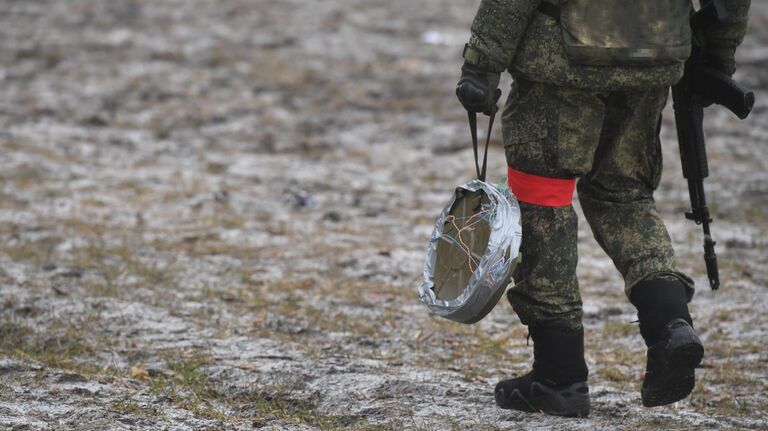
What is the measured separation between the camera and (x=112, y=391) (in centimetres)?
370

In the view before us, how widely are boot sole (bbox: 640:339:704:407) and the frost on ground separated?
235 mm

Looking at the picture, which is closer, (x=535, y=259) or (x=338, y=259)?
(x=535, y=259)

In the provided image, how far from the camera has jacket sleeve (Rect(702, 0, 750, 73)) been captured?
3.36 meters

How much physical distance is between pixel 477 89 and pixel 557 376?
105 centimetres

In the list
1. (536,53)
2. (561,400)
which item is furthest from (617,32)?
(561,400)

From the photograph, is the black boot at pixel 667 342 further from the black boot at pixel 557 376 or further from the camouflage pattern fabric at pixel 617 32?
the camouflage pattern fabric at pixel 617 32

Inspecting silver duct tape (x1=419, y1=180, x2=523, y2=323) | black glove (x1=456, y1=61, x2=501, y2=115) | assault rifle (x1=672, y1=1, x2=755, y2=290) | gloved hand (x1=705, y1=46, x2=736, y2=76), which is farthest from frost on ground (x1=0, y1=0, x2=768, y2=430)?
gloved hand (x1=705, y1=46, x2=736, y2=76)

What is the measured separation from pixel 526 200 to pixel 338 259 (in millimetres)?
2723

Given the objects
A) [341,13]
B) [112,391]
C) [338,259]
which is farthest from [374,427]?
[341,13]

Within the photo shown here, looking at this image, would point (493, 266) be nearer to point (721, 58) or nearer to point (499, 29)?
point (499, 29)

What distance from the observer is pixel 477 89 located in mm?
3240

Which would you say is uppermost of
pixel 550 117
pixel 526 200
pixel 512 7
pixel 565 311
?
pixel 512 7

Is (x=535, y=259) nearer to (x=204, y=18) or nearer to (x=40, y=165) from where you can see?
(x=40, y=165)

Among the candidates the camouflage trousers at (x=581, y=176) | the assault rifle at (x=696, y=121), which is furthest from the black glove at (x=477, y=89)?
the assault rifle at (x=696, y=121)
